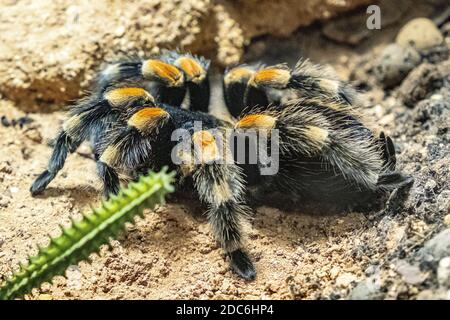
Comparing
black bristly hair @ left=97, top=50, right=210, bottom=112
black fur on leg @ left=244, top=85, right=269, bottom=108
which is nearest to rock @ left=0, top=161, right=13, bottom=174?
black bristly hair @ left=97, top=50, right=210, bottom=112

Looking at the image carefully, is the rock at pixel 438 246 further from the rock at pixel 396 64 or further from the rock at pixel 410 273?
the rock at pixel 396 64

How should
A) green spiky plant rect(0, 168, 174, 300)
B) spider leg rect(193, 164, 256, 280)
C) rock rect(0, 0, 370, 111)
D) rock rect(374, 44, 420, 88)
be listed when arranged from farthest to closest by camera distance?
rock rect(374, 44, 420, 88), rock rect(0, 0, 370, 111), spider leg rect(193, 164, 256, 280), green spiky plant rect(0, 168, 174, 300)

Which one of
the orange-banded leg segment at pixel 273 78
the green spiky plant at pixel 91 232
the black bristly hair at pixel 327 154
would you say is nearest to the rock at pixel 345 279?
the black bristly hair at pixel 327 154

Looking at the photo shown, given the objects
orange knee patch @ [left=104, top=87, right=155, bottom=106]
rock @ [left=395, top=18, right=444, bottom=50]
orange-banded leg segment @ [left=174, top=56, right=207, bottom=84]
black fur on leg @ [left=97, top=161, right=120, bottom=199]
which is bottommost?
black fur on leg @ [left=97, top=161, right=120, bottom=199]

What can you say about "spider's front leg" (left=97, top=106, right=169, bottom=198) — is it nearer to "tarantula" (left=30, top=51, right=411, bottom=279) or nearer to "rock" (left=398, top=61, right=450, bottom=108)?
"tarantula" (left=30, top=51, right=411, bottom=279)

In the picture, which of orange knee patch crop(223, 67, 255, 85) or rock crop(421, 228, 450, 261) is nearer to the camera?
rock crop(421, 228, 450, 261)

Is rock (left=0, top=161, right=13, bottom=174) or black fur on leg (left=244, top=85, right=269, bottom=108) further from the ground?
black fur on leg (left=244, top=85, right=269, bottom=108)

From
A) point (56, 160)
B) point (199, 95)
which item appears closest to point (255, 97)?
point (199, 95)

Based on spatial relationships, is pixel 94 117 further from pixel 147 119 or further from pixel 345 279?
pixel 345 279
